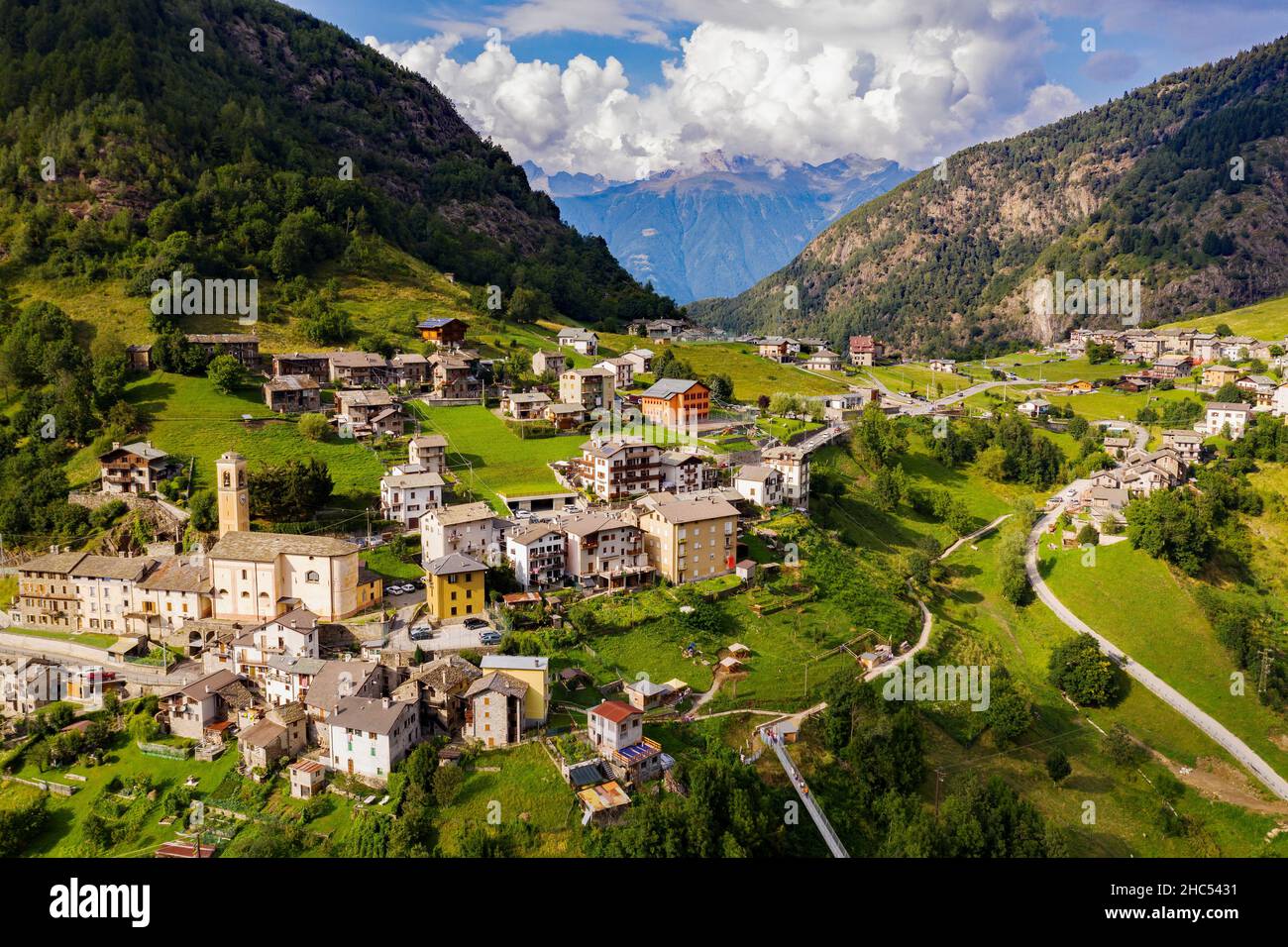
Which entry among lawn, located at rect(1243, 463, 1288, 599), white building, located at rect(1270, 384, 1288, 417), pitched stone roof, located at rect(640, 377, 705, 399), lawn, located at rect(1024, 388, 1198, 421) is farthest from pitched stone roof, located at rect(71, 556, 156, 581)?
white building, located at rect(1270, 384, 1288, 417)

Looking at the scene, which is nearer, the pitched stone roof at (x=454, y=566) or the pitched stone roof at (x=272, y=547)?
the pitched stone roof at (x=454, y=566)

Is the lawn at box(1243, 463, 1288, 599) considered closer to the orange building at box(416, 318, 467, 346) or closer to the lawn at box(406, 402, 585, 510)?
the lawn at box(406, 402, 585, 510)

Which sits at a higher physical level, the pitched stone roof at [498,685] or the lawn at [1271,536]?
the lawn at [1271,536]

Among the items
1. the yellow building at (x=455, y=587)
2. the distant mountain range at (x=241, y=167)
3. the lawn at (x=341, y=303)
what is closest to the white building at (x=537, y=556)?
the yellow building at (x=455, y=587)

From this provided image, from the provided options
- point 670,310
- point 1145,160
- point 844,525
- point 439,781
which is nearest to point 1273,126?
point 1145,160

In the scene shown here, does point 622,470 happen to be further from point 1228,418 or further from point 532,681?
point 1228,418

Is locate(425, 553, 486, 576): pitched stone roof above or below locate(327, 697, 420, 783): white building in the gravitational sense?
above

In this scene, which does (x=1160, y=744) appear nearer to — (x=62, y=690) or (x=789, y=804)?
(x=789, y=804)

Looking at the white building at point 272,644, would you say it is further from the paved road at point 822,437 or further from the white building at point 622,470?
the paved road at point 822,437
